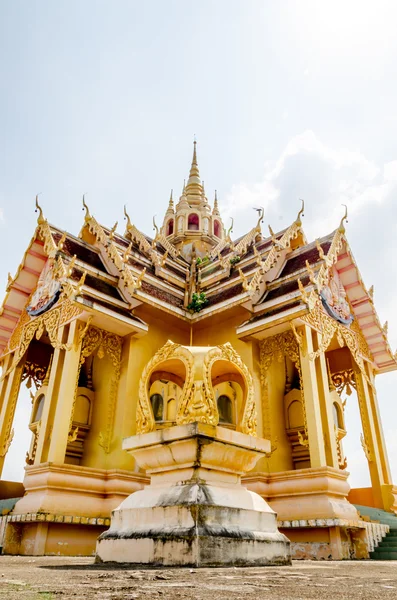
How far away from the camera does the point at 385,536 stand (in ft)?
28.1

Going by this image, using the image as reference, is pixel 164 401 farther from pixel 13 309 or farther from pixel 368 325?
pixel 368 325

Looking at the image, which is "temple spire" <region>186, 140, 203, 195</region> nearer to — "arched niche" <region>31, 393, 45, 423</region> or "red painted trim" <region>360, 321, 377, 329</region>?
"red painted trim" <region>360, 321, 377, 329</region>

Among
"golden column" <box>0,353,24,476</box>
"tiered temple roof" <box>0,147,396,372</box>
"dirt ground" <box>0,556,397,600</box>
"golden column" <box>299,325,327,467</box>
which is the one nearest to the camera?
"dirt ground" <box>0,556,397,600</box>

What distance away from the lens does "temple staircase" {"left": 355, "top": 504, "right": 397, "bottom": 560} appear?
7.78m

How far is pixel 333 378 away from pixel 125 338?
587 centimetres

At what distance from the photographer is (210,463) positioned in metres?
3.83

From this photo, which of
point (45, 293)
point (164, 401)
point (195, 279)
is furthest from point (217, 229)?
point (164, 401)

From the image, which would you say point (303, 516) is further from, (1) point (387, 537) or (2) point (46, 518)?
(2) point (46, 518)

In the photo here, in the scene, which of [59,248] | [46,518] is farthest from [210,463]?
[59,248]

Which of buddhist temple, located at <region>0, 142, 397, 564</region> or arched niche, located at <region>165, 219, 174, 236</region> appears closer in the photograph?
buddhist temple, located at <region>0, 142, 397, 564</region>

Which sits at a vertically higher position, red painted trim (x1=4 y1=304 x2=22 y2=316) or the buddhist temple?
red painted trim (x1=4 y1=304 x2=22 y2=316)

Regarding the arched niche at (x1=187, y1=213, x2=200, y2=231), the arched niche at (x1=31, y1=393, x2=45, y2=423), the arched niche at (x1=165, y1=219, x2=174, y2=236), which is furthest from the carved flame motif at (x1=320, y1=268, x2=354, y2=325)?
the arched niche at (x1=165, y1=219, x2=174, y2=236)

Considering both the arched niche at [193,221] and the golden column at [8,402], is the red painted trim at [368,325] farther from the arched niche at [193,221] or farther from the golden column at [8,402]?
the arched niche at [193,221]

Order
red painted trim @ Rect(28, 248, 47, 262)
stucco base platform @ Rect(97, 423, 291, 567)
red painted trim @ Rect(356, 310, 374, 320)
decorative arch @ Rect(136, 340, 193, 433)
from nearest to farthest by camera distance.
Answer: stucco base platform @ Rect(97, 423, 291, 567) → decorative arch @ Rect(136, 340, 193, 433) → red painted trim @ Rect(28, 248, 47, 262) → red painted trim @ Rect(356, 310, 374, 320)
